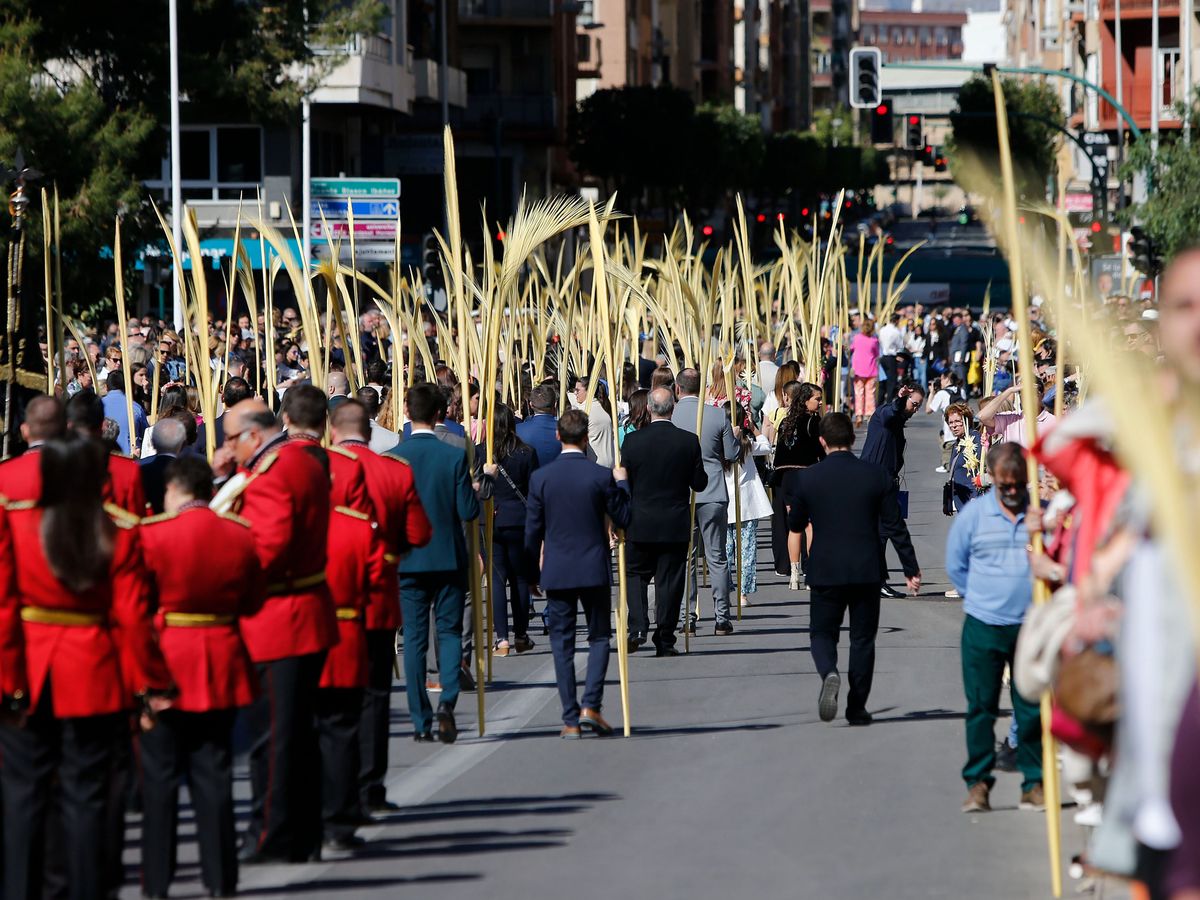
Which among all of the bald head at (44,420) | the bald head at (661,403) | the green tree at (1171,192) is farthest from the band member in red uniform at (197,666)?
the green tree at (1171,192)

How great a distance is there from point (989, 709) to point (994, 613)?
1.25 feet

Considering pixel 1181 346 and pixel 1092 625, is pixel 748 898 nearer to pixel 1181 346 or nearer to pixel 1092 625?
pixel 1092 625

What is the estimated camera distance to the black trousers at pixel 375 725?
9.13 meters

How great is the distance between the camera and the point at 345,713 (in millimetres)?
8648

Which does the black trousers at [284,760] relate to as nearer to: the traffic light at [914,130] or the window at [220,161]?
the traffic light at [914,130]

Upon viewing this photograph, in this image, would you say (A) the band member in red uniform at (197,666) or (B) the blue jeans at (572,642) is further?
(B) the blue jeans at (572,642)

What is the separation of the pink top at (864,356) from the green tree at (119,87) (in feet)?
33.0

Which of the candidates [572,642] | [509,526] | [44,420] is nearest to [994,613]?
[572,642]

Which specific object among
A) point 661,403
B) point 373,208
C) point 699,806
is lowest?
point 699,806

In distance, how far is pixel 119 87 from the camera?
37.1 metres

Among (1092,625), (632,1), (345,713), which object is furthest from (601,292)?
(632,1)

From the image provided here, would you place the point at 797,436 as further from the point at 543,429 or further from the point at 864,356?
the point at 864,356

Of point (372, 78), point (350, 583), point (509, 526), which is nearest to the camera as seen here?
point (350, 583)

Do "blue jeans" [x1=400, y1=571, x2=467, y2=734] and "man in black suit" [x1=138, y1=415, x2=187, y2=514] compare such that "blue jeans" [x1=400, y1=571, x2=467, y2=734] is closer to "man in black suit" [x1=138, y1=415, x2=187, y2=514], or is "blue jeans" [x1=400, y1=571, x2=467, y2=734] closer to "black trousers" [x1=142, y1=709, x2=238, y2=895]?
"man in black suit" [x1=138, y1=415, x2=187, y2=514]
